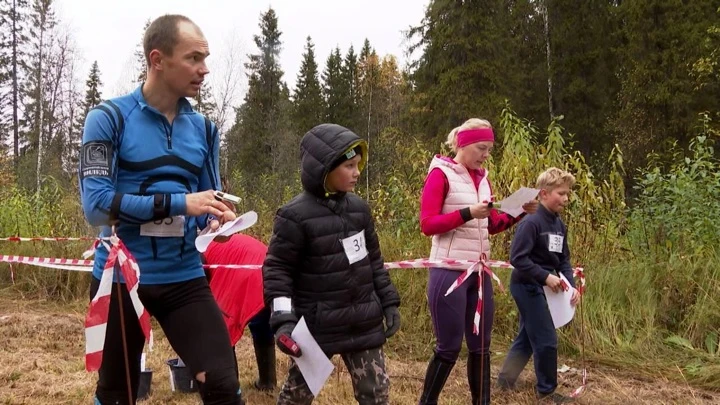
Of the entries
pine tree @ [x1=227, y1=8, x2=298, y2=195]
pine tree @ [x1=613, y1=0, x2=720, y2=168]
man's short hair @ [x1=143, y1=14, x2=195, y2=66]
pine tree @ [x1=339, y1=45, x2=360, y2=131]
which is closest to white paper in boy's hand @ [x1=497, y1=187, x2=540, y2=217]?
man's short hair @ [x1=143, y1=14, x2=195, y2=66]

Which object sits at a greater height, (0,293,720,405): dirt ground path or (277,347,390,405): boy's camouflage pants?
(277,347,390,405): boy's camouflage pants

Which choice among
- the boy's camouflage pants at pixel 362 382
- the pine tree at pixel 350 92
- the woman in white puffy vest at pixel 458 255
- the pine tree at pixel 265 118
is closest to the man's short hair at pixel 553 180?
the woman in white puffy vest at pixel 458 255

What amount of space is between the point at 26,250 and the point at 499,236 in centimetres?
598

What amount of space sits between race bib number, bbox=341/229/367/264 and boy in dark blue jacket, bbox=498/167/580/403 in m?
1.45

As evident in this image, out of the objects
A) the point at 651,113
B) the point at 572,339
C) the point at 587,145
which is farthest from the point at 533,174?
the point at 587,145

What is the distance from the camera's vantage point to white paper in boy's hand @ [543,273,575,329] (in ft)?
12.4

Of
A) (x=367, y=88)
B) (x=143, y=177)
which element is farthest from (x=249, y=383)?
(x=367, y=88)

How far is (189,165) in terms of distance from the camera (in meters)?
2.25

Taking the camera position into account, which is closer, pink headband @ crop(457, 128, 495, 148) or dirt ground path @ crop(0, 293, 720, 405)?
pink headband @ crop(457, 128, 495, 148)

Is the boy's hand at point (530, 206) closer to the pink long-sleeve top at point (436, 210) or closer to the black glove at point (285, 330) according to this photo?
the pink long-sleeve top at point (436, 210)

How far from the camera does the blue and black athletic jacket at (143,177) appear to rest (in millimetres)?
2037

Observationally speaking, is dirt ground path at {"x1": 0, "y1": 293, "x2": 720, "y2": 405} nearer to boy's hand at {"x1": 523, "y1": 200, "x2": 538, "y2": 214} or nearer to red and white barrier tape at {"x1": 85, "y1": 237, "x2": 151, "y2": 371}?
boy's hand at {"x1": 523, "y1": 200, "x2": 538, "y2": 214}

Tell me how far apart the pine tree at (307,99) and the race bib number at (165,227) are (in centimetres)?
3877

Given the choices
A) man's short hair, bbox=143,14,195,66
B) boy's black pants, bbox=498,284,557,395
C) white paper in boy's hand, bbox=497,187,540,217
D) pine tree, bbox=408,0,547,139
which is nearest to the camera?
man's short hair, bbox=143,14,195,66
